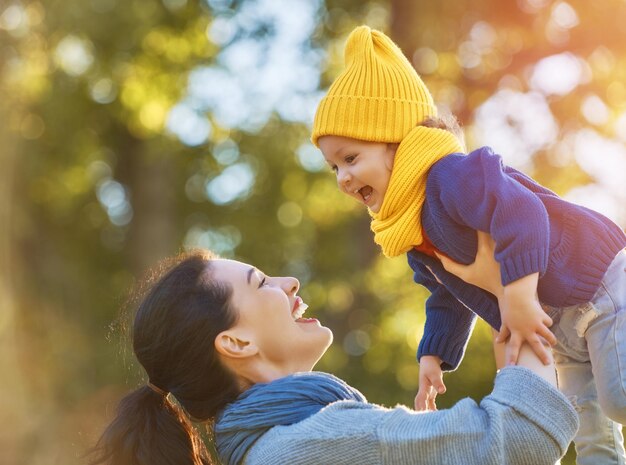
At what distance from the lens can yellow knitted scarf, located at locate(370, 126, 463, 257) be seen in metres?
2.73

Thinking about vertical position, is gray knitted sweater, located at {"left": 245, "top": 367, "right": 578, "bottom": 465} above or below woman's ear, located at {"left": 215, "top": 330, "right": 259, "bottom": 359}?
above

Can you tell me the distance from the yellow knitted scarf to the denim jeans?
1.36 feet

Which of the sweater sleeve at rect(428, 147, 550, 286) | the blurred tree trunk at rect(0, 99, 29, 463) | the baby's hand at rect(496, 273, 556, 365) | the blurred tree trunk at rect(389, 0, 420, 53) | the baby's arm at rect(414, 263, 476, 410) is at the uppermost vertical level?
the sweater sleeve at rect(428, 147, 550, 286)

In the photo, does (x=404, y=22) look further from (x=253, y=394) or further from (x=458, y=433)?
(x=458, y=433)

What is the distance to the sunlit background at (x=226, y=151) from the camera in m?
12.4

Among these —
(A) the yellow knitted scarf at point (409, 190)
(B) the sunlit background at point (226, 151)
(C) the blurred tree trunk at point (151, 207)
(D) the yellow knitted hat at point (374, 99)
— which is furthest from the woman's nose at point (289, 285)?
(C) the blurred tree trunk at point (151, 207)

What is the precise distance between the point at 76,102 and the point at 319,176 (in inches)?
149

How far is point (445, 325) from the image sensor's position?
304 cm

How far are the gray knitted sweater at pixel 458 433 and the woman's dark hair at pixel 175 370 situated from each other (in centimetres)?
41

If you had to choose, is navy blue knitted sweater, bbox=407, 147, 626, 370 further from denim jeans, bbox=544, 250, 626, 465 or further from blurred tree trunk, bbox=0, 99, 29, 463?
blurred tree trunk, bbox=0, 99, 29, 463

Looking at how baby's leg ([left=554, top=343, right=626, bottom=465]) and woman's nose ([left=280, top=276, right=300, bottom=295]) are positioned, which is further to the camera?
woman's nose ([left=280, top=276, right=300, bottom=295])

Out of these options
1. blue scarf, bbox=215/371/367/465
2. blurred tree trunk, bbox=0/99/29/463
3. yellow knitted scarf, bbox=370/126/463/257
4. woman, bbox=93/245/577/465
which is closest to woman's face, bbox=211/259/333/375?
woman, bbox=93/245/577/465

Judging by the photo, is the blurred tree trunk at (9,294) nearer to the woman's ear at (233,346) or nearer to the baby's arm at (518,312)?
the woman's ear at (233,346)

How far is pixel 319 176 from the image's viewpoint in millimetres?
14172
